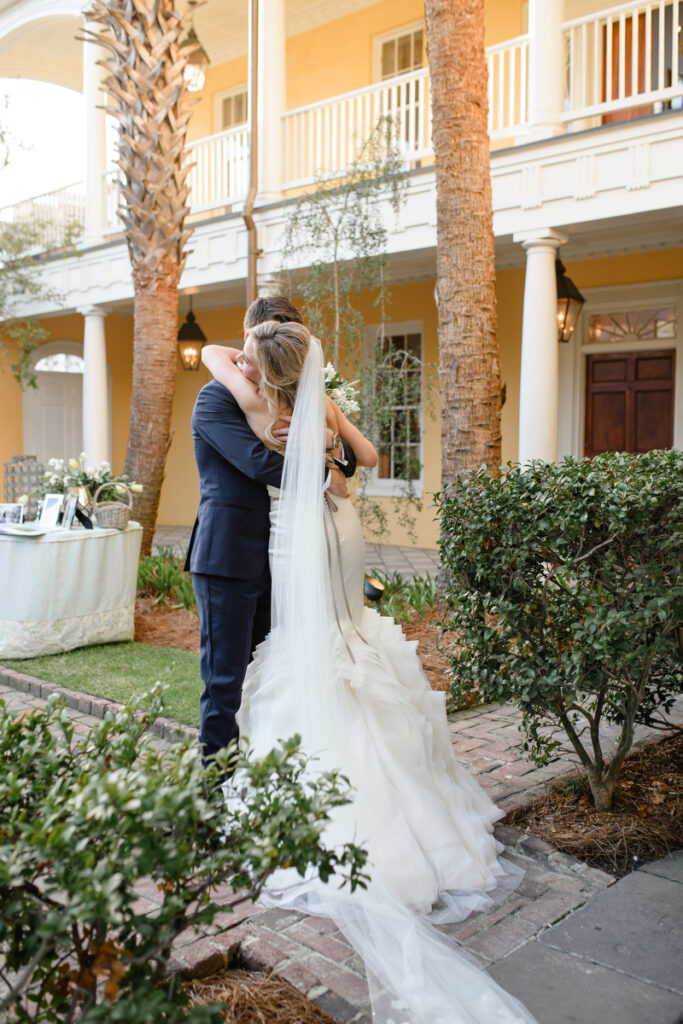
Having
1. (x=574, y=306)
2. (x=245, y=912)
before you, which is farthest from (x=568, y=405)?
(x=245, y=912)

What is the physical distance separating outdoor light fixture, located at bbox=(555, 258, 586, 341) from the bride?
6.76 metres

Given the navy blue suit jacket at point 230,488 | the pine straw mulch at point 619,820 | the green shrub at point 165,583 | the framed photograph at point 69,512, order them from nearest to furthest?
the pine straw mulch at point 619,820 < the navy blue suit jacket at point 230,488 < the framed photograph at point 69,512 < the green shrub at point 165,583

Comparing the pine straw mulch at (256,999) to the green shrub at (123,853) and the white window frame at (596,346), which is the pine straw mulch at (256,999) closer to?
the green shrub at (123,853)

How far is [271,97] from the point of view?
10.7 metres

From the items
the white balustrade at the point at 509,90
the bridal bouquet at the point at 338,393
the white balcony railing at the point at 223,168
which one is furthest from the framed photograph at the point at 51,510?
the white balcony railing at the point at 223,168

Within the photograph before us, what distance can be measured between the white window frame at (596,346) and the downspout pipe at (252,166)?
4.19 m

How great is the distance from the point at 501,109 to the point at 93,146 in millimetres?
6865

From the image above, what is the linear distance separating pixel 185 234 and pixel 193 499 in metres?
8.30

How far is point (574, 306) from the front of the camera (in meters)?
→ 9.69

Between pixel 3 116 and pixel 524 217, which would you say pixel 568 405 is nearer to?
pixel 524 217

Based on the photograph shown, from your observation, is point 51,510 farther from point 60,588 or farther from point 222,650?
point 222,650

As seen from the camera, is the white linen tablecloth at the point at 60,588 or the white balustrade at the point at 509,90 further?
the white balustrade at the point at 509,90

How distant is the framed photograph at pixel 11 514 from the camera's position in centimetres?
630

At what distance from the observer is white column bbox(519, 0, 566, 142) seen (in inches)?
329
